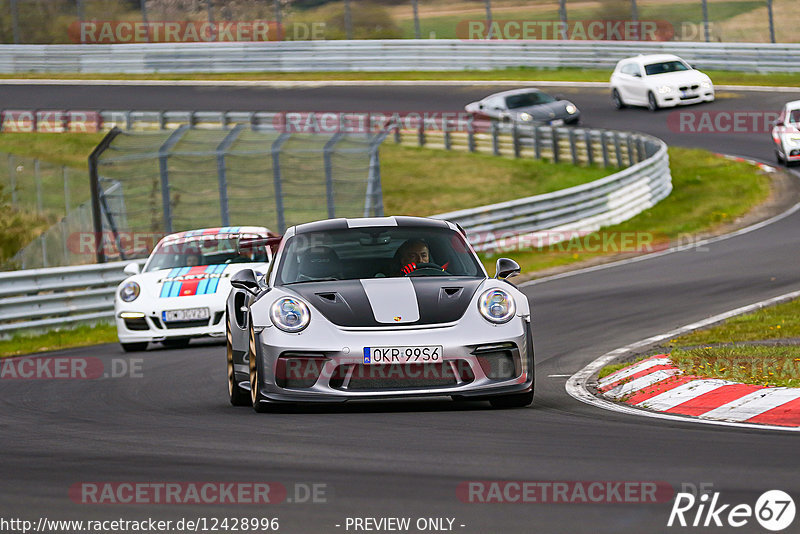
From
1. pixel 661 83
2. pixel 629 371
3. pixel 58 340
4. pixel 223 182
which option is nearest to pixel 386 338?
pixel 629 371

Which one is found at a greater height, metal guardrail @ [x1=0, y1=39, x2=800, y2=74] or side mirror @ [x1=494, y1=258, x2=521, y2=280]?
side mirror @ [x1=494, y1=258, x2=521, y2=280]

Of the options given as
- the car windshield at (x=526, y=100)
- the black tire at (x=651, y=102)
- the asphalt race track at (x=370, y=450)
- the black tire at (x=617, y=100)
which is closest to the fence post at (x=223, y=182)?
the asphalt race track at (x=370, y=450)

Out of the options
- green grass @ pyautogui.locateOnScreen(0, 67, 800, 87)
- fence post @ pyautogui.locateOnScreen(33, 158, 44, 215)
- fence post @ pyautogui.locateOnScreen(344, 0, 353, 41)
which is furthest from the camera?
fence post @ pyautogui.locateOnScreen(344, 0, 353, 41)

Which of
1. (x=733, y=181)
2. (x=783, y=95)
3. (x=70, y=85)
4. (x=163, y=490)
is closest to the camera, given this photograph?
(x=163, y=490)

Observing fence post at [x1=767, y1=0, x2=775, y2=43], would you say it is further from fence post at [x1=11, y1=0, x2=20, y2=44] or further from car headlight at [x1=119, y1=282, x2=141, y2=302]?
car headlight at [x1=119, y1=282, x2=141, y2=302]

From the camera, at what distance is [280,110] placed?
42.7m

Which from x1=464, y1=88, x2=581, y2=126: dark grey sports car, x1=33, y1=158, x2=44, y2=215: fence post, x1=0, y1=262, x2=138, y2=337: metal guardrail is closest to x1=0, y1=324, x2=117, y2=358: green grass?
x1=0, y1=262, x2=138, y2=337: metal guardrail

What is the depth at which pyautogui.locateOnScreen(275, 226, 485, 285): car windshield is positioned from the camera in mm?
9164

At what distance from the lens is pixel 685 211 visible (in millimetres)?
26344

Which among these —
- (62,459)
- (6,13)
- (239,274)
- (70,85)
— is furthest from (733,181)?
(6,13)

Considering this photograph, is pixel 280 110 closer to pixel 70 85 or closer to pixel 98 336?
pixel 70 85

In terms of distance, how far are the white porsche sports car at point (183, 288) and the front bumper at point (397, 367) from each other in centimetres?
624

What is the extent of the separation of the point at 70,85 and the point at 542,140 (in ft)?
67.5

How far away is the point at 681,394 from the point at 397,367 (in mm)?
1884
